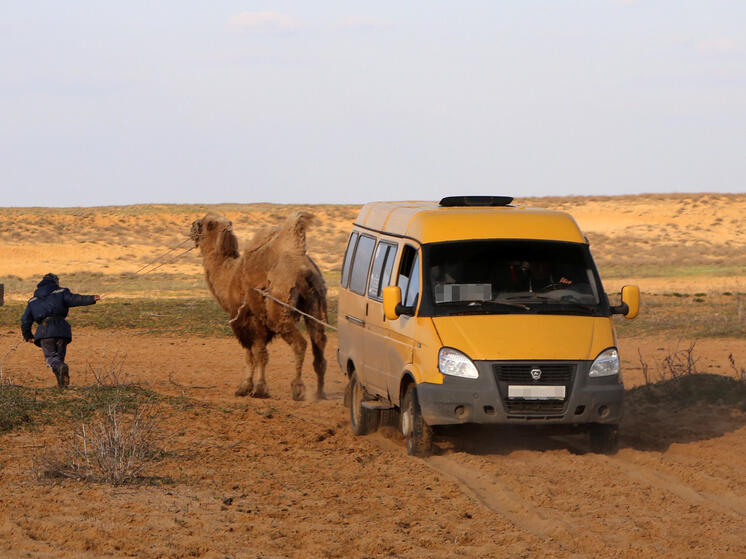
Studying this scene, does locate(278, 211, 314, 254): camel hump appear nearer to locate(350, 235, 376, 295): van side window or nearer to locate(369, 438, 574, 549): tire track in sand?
locate(350, 235, 376, 295): van side window

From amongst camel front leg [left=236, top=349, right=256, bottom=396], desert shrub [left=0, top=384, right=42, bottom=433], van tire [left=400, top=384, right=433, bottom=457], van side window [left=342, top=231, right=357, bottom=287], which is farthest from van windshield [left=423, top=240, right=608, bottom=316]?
camel front leg [left=236, top=349, right=256, bottom=396]

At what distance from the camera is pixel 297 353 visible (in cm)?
1595

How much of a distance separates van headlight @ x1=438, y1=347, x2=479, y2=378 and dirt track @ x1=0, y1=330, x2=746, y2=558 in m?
0.84

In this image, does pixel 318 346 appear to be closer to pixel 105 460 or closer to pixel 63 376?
pixel 63 376

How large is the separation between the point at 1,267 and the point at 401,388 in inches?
1902

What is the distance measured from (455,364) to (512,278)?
4.23 ft

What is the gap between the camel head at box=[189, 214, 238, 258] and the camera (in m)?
17.1

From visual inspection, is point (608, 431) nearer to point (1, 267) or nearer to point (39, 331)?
point (39, 331)

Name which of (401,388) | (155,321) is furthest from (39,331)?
(155,321)

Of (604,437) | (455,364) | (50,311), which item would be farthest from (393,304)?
(50,311)

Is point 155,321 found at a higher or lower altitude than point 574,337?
lower

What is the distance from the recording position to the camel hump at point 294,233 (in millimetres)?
15773

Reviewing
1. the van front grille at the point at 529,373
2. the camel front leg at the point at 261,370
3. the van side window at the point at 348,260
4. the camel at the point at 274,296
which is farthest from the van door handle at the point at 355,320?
the camel front leg at the point at 261,370

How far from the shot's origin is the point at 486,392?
32.7 ft
